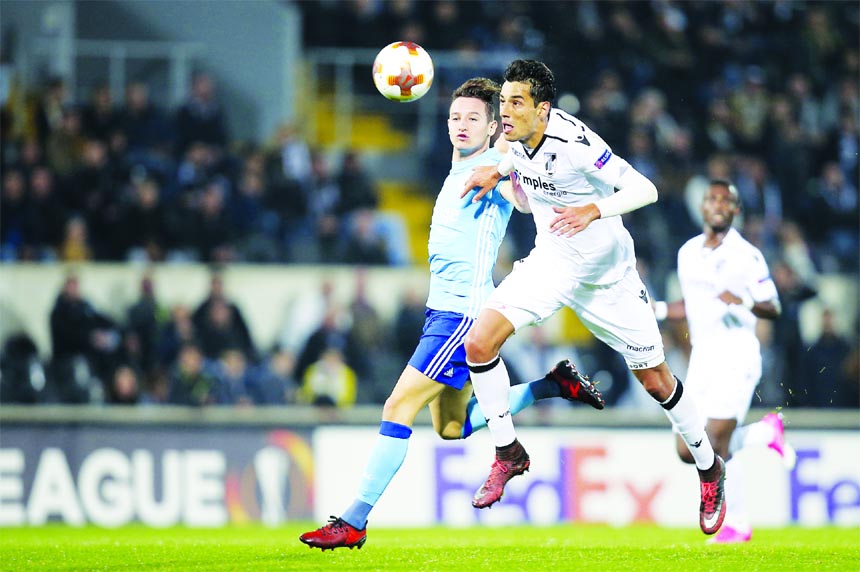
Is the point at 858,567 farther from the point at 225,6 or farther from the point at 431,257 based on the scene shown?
the point at 225,6

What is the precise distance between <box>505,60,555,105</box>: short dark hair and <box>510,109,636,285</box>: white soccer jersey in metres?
0.15

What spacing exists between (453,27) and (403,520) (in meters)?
7.03

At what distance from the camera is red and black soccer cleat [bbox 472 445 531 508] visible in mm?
7535

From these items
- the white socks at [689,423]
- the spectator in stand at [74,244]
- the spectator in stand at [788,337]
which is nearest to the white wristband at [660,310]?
the white socks at [689,423]

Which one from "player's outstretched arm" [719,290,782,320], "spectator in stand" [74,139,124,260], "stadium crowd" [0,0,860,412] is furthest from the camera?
"spectator in stand" [74,139,124,260]

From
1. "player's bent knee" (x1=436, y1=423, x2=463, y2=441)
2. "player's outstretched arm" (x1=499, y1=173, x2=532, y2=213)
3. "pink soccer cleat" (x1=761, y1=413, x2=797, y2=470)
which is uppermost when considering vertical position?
"player's outstretched arm" (x1=499, y1=173, x2=532, y2=213)

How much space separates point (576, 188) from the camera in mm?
7445

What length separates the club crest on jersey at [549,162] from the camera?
7366mm

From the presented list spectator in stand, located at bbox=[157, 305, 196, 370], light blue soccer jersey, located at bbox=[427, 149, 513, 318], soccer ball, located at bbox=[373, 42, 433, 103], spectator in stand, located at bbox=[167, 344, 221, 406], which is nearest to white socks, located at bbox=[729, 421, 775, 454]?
light blue soccer jersey, located at bbox=[427, 149, 513, 318]

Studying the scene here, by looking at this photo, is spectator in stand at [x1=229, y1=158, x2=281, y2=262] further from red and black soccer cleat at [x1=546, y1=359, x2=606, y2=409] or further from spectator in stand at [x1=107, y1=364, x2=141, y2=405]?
red and black soccer cleat at [x1=546, y1=359, x2=606, y2=409]

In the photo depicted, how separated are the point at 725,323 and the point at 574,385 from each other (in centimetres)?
178

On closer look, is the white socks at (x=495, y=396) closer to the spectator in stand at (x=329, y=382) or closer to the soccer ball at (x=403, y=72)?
the soccer ball at (x=403, y=72)

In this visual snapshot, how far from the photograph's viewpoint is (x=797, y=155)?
1714 cm

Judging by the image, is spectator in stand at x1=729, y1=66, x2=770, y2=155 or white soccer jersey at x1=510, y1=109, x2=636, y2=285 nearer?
white soccer jersey at x1=510, y1=109, x2=636, y2=285
